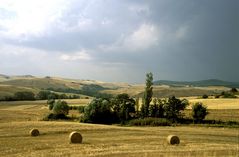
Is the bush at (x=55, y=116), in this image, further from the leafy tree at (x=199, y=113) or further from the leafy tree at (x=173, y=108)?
the leafy tree at (x=199, y=113)

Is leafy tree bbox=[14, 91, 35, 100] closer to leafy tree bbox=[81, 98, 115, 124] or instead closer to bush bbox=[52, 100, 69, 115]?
bush bbox=[52, 100, 69, 115]

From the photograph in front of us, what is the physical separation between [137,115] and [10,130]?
1264 inches

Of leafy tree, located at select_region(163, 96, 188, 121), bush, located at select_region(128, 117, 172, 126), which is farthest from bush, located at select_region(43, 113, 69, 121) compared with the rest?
leafy tree, located at select_region(163, 96, 188, 121)

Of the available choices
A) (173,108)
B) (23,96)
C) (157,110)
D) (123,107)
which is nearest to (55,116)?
(123,107)

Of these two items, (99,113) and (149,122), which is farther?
(99,113)

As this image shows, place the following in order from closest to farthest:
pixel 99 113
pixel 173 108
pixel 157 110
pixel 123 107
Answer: pixel 99 113, pixel 173 108, pixel 123 107, pixel 157 110

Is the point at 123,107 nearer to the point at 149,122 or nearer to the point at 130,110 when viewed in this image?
the point at 130,110

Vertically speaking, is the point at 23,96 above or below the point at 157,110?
above

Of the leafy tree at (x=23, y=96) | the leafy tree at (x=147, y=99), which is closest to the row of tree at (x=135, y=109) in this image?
the leafy tree at (x=147, y=99)

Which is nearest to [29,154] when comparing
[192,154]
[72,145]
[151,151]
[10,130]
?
[72,145]

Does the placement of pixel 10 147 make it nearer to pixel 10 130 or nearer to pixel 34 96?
pixel 10 130

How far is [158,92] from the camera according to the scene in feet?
465

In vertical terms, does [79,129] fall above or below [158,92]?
below

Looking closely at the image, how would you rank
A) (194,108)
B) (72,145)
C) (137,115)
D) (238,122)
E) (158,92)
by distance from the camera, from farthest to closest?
(158,92), (137,115), (194,108), (238,122), (72,145)
